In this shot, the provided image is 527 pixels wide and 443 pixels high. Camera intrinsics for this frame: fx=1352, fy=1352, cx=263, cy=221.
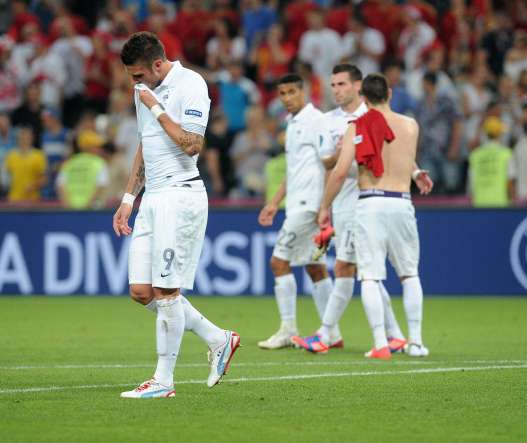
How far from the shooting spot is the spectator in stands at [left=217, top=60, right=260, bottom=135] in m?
21.5

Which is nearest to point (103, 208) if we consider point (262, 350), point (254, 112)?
point (254, 112)

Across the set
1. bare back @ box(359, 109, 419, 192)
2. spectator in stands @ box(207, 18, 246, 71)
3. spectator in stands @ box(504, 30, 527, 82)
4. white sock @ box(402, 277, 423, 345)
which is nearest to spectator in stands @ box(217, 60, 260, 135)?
spectator in stands @ box(207, 18, 246, 71)

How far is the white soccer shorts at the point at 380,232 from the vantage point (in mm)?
11680

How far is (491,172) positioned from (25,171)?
711cm

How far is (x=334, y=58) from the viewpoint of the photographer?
2184 centimetres

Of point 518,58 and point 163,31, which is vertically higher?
point 163,31

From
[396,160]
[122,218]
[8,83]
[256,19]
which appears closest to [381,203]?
[396,160]

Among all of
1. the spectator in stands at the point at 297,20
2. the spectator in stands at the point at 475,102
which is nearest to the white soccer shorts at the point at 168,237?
the spectator in stands at the point at 475,102

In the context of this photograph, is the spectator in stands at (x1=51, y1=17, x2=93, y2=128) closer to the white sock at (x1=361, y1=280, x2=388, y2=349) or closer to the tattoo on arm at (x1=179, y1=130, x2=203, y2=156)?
the white sock at (x1=361, y1=280, x2=388, y2=349)

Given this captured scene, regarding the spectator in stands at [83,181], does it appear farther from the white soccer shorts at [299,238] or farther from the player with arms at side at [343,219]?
the player with arms at side at [343,219]

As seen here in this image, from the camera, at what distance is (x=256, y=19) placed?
23.0 meters

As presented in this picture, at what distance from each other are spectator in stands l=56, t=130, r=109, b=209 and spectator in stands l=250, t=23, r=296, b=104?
3.23 meters

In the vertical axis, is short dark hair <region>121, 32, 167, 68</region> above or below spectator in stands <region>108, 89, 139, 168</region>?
above

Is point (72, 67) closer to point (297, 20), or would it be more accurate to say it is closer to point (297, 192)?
point (297, 20)
